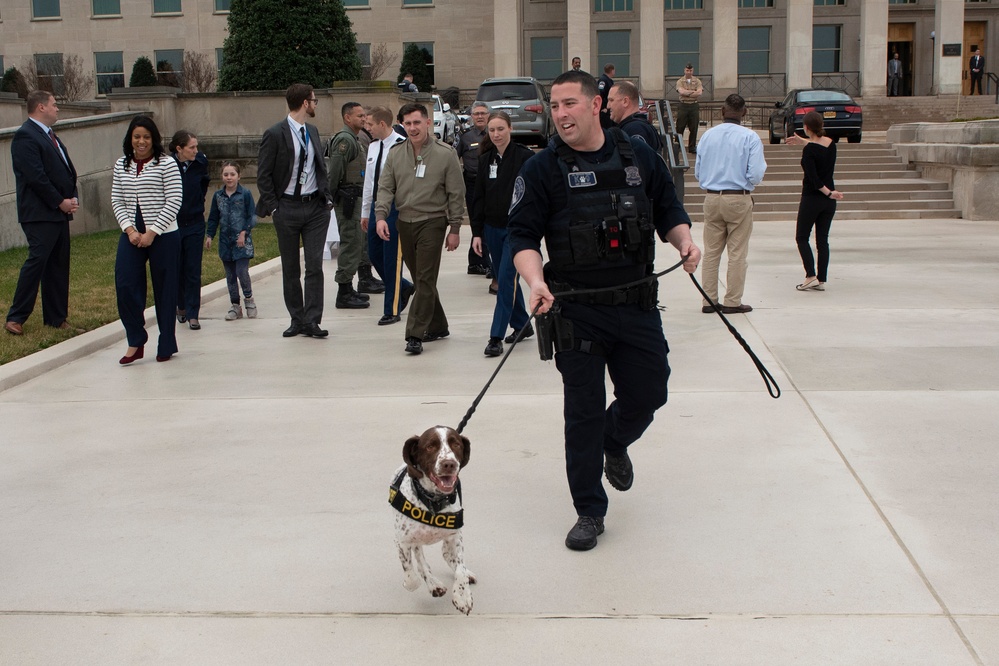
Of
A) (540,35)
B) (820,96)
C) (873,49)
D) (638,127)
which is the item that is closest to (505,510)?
(638,127)

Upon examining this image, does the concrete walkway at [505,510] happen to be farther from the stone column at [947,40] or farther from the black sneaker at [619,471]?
the stone column at [947,40]

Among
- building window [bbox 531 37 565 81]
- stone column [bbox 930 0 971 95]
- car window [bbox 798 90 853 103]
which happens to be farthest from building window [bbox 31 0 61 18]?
stone column [bbox 930 0 971 95]

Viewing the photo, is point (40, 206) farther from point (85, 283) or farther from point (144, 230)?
point (85, 283)

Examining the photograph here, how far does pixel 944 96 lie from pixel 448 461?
42768 millimetres

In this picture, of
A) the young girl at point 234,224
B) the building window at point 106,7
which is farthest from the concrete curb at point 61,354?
the building window at point 106,7

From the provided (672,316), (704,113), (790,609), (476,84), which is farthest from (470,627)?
(476,84)

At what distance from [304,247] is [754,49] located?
140 feet

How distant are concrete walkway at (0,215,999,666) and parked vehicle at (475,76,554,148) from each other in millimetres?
16640

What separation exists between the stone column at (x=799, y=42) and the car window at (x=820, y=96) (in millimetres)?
15063

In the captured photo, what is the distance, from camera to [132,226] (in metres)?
8.41

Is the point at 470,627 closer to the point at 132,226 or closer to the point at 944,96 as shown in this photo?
the point at 132,226

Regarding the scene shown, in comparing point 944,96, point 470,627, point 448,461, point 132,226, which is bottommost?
point 470,627

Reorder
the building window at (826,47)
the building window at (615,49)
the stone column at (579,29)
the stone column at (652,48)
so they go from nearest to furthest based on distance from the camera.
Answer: the stone column at (652,48)
the stone column at (579,29)
the building window at (826,47)
the building window at (615,49)

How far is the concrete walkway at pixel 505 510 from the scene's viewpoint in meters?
3.85
